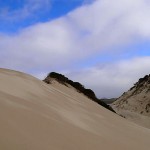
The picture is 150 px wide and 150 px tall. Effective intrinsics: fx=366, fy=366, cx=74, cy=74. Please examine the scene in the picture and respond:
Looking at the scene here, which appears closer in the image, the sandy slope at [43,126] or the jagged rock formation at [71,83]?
the sandy slope at [43,126]

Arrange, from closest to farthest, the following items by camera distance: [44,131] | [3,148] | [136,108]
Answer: [3,148] → [44,131] → [136,108]

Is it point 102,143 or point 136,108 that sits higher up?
point 136,108

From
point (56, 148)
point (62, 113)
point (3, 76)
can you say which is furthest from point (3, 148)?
point (3, 76)

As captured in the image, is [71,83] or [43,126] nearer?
[43,126]

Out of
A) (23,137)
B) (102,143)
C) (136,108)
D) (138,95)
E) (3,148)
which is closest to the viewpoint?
(3,148)

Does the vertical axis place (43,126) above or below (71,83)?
below

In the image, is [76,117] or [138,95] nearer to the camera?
[76,117]

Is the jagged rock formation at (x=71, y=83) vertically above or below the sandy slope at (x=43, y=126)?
above

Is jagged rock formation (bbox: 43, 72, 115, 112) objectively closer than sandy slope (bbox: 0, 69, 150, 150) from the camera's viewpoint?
No

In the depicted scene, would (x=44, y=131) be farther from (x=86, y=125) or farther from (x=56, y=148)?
(x=86, y=125)

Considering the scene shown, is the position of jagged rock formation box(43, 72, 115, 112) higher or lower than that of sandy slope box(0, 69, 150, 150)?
higher

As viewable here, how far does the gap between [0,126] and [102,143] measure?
156 cm

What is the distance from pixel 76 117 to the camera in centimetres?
586

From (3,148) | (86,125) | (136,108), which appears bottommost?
(3,148)
